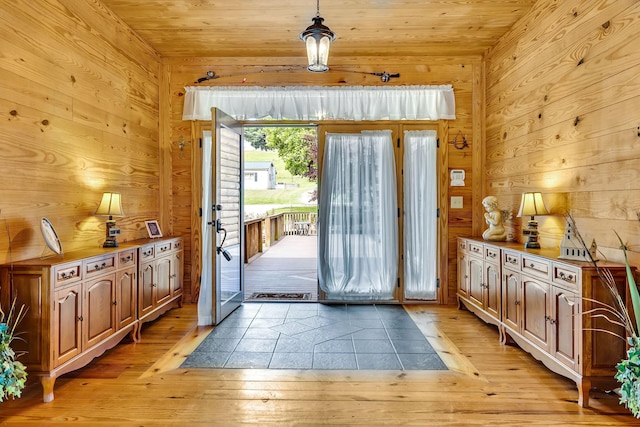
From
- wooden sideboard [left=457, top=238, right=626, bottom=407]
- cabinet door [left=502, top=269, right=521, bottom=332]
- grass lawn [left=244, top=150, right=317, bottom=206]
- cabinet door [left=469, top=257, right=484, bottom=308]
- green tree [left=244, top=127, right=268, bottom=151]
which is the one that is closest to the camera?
wooden sideboard [left=457, top=238, right=626, bottom=407]

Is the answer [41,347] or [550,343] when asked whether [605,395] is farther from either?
[41,347]

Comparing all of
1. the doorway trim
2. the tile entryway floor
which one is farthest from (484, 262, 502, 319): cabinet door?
the doorway trim

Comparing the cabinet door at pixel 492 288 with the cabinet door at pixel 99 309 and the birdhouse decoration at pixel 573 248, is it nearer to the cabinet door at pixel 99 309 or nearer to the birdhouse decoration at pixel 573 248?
the birdhouse decoration at pixel 573 248

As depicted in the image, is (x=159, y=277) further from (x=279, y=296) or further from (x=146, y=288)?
(x=279, y=296)

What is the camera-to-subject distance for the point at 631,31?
2.23 metres

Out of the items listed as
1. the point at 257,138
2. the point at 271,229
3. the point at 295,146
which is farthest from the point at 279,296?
the point at 257,138

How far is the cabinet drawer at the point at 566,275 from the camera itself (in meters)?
2.21

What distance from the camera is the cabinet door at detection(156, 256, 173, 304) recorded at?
3.60m

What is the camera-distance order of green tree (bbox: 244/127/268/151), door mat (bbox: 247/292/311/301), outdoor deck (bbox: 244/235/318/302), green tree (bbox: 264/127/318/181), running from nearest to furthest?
door mat (bbox: 247/292/311/301)
outdoor deck (bbox: 244/235/318/302)
green tree (bbox: 264/127/318/181)
green tree (bbox: 244/127/268/151)

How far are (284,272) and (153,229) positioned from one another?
257 centimetres

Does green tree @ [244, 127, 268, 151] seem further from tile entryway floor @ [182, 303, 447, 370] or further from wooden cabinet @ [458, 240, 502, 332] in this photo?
wooden cabinet @ [458, 240, 502, 332]

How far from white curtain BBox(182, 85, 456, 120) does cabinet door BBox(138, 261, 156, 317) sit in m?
1.81

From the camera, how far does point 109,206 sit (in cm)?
311

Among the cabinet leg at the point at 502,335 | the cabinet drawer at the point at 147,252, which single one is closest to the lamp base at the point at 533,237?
the cabinet leg at the point at 502,335
